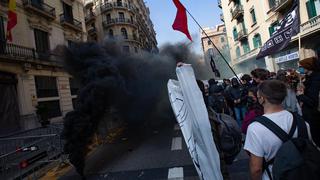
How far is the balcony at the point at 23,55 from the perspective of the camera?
618 inches

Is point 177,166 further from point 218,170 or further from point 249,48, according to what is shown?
point 249,48

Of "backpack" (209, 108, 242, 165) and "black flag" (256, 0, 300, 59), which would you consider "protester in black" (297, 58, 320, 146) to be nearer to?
"backpack" (209, 108, 242, 165)

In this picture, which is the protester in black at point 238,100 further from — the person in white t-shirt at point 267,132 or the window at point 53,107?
the window at point 53,107

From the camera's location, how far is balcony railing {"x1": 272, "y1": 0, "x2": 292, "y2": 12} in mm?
19878

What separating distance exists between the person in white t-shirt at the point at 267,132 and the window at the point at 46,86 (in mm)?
18249

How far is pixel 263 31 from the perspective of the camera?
82.2 feet

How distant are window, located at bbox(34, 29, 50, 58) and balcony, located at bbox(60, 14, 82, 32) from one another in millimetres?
2415

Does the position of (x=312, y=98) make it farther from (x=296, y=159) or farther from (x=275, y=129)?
(x=296, y=159)

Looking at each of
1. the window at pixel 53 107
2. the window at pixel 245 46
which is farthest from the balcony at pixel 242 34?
the window at pixel 53 107

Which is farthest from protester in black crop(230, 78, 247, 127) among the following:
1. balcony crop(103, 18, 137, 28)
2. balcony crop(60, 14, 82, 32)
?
balcony crop(103, 18, 137, 28)

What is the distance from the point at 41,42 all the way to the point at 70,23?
416 centimetres

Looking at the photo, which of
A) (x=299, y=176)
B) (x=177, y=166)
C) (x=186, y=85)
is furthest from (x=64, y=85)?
(x=299, y=176)

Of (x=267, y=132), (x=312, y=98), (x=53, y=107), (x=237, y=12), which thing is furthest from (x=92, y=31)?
(x=267, y=132)

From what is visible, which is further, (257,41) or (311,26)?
(257,41)
